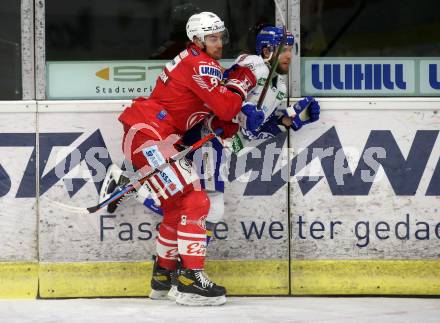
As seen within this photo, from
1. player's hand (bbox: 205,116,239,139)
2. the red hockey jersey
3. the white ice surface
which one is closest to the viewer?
the white ice surface

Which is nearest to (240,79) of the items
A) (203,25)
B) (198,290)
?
(203,25)

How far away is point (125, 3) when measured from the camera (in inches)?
312

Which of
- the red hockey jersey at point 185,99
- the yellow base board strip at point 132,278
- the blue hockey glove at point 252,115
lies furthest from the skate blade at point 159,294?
the blue hockey glove at point 252,115

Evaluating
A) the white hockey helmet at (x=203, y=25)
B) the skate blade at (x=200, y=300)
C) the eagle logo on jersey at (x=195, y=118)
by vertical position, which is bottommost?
the skate blade at (x=200, y=300)

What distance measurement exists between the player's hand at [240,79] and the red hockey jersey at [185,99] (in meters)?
0.09

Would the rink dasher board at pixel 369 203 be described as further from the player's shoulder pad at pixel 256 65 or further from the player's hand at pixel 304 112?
the player's shoulder pad at pixel 256 65

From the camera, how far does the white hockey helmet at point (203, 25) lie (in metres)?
7.55

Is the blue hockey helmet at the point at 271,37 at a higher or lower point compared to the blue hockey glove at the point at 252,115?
higher

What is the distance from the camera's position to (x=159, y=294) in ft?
25.5

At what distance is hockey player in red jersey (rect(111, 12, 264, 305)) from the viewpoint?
24.6ft

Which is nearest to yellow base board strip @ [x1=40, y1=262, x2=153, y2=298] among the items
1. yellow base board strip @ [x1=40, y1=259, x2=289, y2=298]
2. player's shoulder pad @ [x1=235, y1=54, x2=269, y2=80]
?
yellow base board strip @ [x1=40, y1=259, x2=289, y2=298]

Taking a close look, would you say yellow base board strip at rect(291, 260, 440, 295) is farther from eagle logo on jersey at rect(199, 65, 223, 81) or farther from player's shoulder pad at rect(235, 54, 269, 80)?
eagle logo on jersey at rect(199, 65, 223, 81)

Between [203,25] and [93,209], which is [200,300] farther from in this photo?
[203,25]

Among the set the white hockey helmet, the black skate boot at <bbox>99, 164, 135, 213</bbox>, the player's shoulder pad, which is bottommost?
the black skate boot at <bbox>99, 164, 135, 213</bbox>
